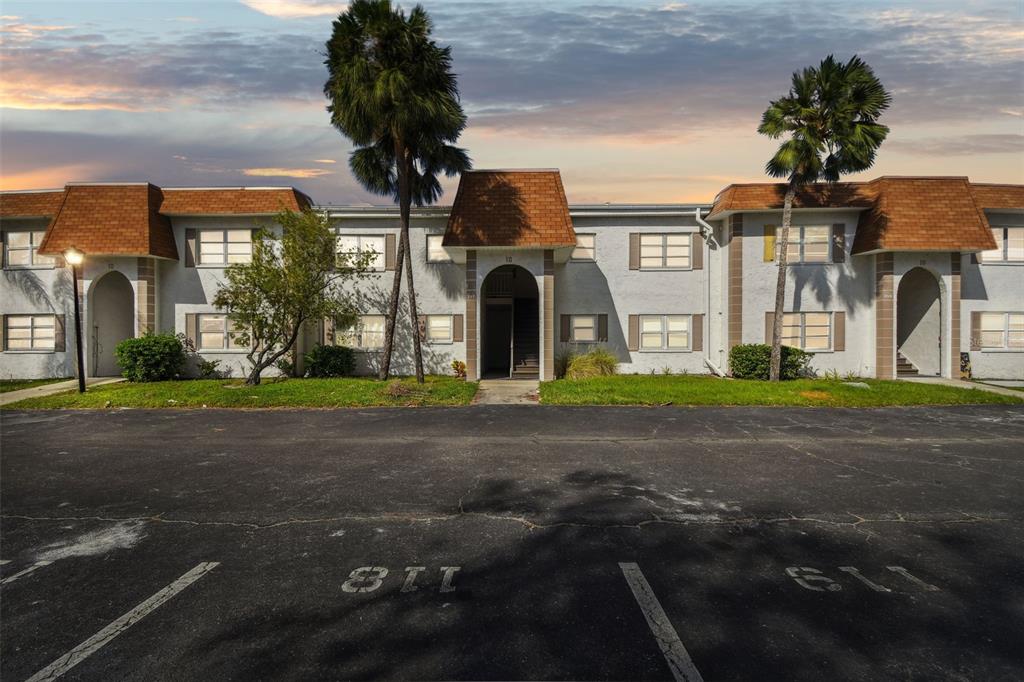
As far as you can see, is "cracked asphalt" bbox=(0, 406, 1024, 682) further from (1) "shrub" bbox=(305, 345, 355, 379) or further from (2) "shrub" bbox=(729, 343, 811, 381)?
(1) "shrub" bbox=(305, 345, 355, 379)

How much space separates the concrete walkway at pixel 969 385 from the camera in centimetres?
1766

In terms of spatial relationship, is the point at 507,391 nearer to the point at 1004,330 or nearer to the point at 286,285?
the point at 286,285

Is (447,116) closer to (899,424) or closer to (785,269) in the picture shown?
(785,269)

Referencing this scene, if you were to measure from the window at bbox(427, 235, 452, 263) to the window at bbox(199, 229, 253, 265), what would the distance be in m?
6.92

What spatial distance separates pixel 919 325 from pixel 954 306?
248cm

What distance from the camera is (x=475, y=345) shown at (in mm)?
20500

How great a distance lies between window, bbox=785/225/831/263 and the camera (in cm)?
2166

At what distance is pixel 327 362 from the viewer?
2120cm

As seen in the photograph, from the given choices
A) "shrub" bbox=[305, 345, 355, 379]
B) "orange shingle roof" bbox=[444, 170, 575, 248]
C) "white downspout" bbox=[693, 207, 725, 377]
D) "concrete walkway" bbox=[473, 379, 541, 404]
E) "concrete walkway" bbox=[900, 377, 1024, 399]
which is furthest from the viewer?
"white downspout" bbox=[693, 207, 725, 377]

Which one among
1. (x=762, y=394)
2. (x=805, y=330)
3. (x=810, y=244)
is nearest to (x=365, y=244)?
(x=762, y=394)

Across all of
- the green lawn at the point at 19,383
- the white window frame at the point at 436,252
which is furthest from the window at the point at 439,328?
the green lawn at the point at 19,383

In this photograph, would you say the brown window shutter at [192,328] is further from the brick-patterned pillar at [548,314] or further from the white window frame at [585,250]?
the white window frame at [585,250]

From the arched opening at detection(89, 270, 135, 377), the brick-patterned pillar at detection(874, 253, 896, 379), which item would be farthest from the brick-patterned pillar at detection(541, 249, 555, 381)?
the arched opening at detection(89, 270, 135, 377)

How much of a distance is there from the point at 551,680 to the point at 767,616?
202cm
